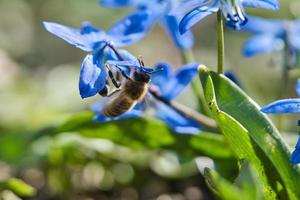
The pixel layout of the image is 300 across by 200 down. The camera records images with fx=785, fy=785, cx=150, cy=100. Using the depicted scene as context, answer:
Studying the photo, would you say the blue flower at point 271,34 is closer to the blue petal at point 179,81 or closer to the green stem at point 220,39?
the blue petal at point 179,81

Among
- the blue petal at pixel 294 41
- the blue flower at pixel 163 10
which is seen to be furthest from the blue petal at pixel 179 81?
the blue petal at pixel 294 41

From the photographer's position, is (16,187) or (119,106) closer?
(119,106)

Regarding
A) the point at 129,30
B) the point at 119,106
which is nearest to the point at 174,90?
the point at 129,30

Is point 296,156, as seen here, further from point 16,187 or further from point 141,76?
point 16,187

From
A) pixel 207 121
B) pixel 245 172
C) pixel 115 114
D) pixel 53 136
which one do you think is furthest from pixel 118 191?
pixel 245 172

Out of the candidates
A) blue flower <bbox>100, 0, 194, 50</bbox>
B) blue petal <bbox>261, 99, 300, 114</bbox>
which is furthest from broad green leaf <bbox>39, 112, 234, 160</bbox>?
blue petal <bbox>261, 99, 300, 114</bbox>

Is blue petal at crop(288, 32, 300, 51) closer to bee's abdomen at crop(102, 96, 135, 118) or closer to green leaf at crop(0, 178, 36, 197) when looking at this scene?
bee's abdomen at crop(102, 96, 135, 118)
